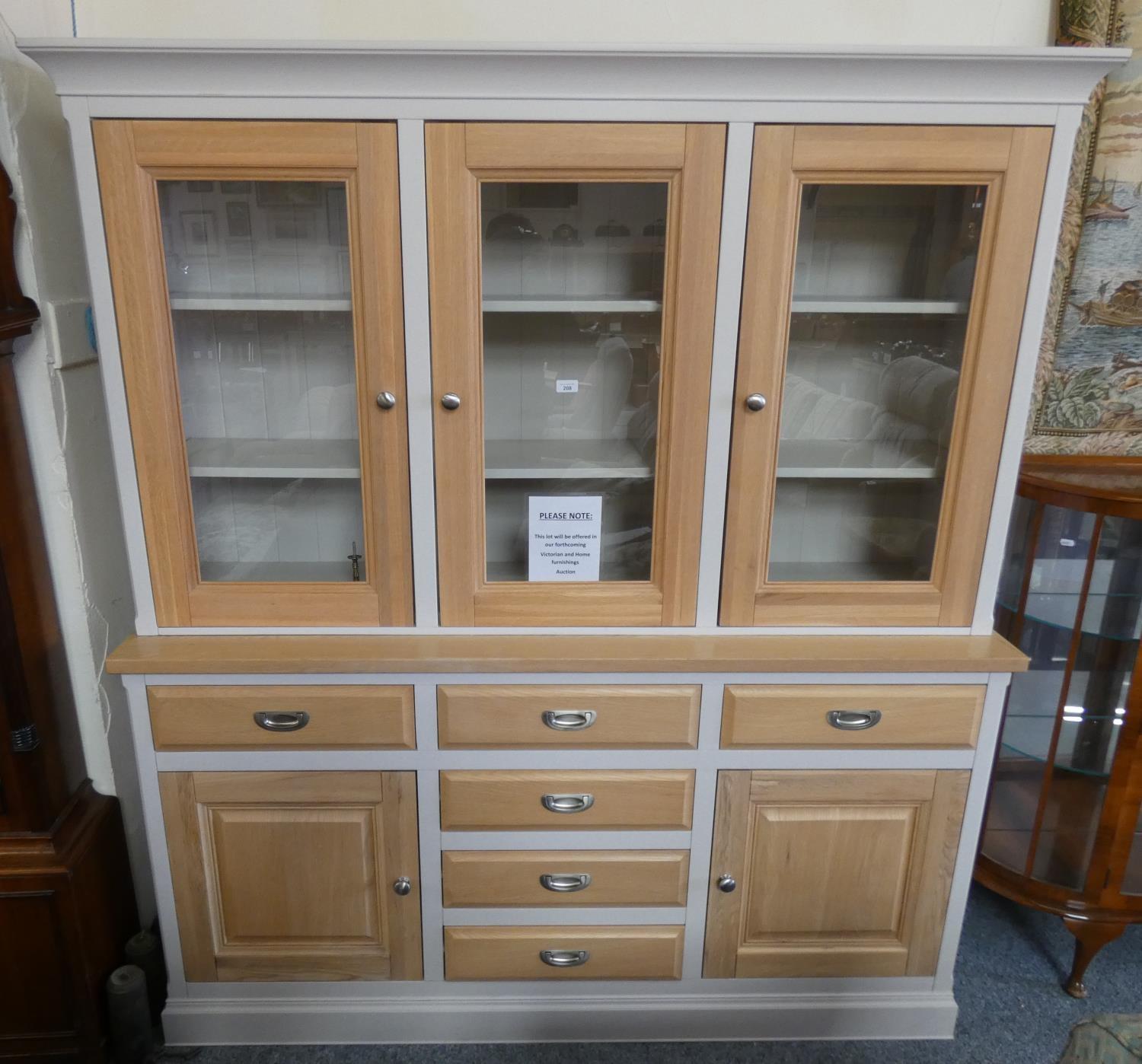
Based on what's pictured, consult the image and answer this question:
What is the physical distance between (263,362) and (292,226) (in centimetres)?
25

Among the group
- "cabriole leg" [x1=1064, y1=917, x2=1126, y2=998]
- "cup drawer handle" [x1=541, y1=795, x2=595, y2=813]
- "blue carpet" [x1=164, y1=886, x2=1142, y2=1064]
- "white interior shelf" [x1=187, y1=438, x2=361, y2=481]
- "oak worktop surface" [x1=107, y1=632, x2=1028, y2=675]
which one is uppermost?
"white interior shelf" [x1=187, y1=438, x2=361, y2=481]

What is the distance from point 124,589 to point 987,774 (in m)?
1.74

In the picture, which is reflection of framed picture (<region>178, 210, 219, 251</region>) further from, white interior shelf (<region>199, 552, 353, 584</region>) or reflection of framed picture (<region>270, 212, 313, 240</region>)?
white interior shelf (<region>199, 552, 353, 584</region>)

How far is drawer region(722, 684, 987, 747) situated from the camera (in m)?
1.45

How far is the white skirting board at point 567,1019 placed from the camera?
5.34 feet

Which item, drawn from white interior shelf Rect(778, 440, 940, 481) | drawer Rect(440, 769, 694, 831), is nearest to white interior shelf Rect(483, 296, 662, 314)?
white interior shelf Rect(778, 440, 940, 481)

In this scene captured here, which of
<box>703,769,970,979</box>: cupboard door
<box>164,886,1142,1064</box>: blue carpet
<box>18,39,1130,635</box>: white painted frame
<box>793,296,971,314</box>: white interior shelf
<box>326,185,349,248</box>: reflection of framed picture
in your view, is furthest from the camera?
<box>164,886,1142,1064</box>: blue carpet

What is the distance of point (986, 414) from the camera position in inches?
54.6

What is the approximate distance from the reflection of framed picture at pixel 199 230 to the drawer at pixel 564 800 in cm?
102

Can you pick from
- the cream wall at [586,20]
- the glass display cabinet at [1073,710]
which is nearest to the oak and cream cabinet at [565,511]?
the glass display cabinet at [1073,710]

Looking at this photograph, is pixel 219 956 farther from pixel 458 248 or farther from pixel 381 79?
pixel 381 79

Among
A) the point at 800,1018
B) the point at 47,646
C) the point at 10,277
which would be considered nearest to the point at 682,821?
the point at 800,1018

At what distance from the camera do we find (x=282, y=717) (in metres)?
1.45

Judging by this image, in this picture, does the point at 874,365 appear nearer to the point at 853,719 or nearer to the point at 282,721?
the point at 853,719
